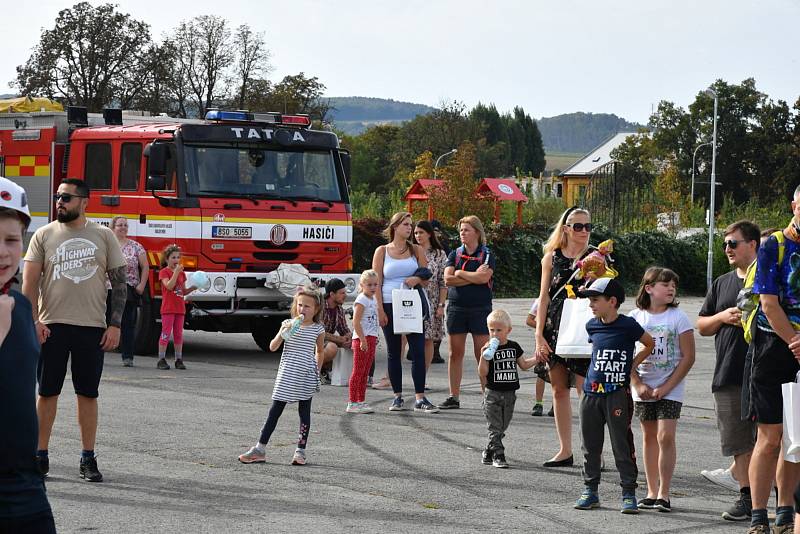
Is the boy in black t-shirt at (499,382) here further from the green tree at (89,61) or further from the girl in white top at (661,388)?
the green tree at (89,61)

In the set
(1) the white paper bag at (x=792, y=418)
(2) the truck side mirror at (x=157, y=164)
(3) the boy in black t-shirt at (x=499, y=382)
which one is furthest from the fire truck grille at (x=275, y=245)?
(1) the white paper bag at (x=792, y=418)

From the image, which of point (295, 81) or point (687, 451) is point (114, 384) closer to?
point (687, 451)

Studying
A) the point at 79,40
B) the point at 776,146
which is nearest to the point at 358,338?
the point at 79,40

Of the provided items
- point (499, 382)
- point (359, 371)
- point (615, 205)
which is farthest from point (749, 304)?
point (615, 205)

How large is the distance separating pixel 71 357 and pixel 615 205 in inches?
1421

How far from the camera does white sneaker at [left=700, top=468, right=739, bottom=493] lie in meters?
7.96

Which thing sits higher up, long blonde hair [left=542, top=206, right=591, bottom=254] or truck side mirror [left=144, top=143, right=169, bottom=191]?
truck side mirror [left=144, top=143, right=169, bottom=191]

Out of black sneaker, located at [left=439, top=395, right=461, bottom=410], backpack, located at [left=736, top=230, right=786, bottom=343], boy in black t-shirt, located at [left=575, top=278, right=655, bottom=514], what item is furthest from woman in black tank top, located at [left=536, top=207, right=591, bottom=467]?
black sneaker, located at [left=439, top=395, right=461, bottom=410]

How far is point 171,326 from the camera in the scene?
46.6 ft

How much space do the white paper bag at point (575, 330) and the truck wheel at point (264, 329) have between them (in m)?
9.02

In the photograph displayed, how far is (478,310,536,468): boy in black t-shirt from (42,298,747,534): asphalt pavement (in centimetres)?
18

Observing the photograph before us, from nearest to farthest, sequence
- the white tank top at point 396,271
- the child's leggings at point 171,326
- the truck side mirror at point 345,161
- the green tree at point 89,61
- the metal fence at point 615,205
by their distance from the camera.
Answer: the white tank top at point 396,271, the child's leggings at point 171,326, the truck side mirror at point 345,161, the metal fence at point 615,205, the green tree at point 89,61

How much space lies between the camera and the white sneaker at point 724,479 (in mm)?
7965

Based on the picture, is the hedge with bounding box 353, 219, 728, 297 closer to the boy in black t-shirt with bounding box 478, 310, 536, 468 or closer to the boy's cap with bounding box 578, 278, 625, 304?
the boy in black t-shirt with bounding box 478, 310, 536, 468
